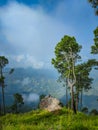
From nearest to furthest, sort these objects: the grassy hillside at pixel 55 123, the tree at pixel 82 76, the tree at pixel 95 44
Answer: the grassy hillside at pixel 55 123
the tree at pixel 95 44
the tree at pixel 82 76

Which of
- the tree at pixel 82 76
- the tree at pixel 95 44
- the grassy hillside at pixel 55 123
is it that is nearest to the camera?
the grassy hillside at pixel 55 123

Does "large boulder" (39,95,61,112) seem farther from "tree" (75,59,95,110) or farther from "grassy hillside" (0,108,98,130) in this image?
"tree" (75,59,95,110)

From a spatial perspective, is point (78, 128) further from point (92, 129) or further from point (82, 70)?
point (82, 70)

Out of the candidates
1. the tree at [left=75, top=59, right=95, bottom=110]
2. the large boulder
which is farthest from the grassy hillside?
the tree at [left=75, top=59, right=95, bottom=110]

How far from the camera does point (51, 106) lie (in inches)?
1715

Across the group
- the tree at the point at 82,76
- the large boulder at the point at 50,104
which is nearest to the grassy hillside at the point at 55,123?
the large boulder at the point at 50,104

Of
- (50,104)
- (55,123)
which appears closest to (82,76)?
(50,104)

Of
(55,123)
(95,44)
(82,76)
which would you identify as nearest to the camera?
(55,123)

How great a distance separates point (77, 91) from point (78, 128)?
61723 millimetres

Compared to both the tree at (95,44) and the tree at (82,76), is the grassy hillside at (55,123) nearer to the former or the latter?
the tree at (95,44)

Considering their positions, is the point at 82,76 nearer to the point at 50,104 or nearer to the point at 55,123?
the point at 50,104

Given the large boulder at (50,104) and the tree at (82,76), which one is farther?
the tree at (82,76)

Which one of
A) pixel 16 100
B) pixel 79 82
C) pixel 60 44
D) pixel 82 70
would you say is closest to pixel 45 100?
pixel 60 44

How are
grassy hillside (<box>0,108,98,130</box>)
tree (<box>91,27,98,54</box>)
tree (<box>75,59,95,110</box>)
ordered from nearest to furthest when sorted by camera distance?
grassy hillside (<box>0,108,98,130</box>), tree (<box>91,27,98,54</box>), tree (<box>75,59,95,110</box>)
